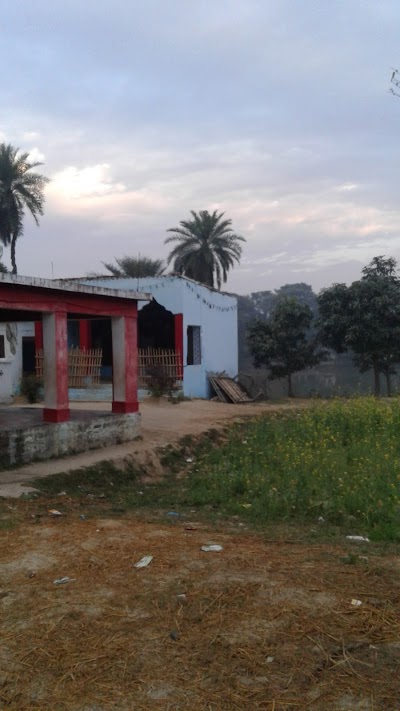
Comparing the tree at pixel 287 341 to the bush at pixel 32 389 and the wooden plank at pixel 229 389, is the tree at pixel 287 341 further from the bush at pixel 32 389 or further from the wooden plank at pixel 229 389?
the bush at pixel 32 389

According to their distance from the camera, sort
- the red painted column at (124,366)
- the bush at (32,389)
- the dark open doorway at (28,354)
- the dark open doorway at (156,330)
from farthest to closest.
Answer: the dark open doorway at (156,330) < the dark open doorway at (28,354) < the bush at (32,389) < the red painted column at (124,366)

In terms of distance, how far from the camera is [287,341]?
27281 mm

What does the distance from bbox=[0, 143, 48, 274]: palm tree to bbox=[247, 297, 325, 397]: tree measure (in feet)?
39.9

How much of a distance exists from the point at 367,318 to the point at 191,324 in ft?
20.9

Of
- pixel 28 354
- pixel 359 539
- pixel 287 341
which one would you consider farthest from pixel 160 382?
pixel 359 539

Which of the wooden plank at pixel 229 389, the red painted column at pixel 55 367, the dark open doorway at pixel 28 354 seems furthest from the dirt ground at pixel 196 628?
the dark open doorway at pixel 28 354

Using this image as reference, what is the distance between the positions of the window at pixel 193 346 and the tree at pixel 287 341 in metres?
3.70

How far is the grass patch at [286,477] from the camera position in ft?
24.2

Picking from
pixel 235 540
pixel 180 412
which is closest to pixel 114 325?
pixel 180 412

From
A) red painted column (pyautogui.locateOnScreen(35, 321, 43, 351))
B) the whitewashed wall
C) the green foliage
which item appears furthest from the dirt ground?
red painted column (pyautogui.locateOnScreen(35, 321, 43, 351))

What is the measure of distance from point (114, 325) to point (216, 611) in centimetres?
1015

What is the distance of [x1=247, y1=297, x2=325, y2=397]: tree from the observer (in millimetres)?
27125

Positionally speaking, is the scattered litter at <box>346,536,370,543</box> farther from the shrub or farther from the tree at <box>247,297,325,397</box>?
the tree at <box>247,297,325,397</box>

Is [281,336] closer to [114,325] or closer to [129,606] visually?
[114,325]
